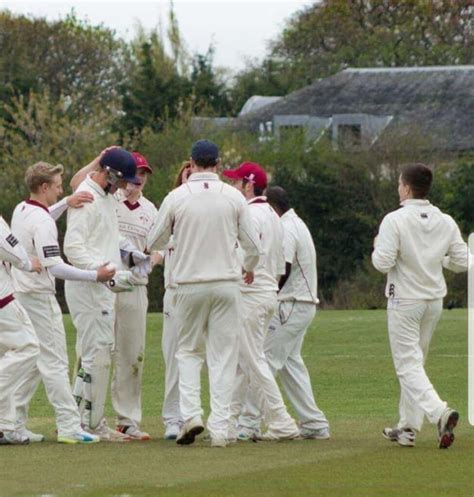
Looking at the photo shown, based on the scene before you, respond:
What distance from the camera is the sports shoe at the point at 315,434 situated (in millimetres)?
13367

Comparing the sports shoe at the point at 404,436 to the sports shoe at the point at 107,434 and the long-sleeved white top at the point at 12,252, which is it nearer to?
the sports shoe at the point at 107,434

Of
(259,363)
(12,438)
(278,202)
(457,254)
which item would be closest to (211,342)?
(259,363)

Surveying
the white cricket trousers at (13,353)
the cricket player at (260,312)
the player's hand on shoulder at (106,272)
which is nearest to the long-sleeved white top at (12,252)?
the white cricket trousers at (13,353)

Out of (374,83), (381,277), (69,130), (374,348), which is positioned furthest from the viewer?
(374,83)

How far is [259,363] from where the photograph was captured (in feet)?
42.7

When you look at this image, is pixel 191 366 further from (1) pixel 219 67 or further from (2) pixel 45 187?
(1) pixel 219 67

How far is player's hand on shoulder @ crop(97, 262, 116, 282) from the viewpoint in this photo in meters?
12.4

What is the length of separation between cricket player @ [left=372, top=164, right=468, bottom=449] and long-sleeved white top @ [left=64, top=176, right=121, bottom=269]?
6.83 feet

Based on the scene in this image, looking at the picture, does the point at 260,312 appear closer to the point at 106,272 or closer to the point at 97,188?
the point at 106,272

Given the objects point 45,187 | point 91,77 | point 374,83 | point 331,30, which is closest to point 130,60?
point 91,77

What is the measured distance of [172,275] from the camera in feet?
42.1

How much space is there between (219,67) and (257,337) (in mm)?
75368

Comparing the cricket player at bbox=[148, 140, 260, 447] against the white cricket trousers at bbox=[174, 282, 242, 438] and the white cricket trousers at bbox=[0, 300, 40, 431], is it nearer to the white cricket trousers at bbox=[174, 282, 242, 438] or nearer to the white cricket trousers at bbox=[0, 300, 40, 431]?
the white cricket trousers at bbox=[174, 282, 242, 438]

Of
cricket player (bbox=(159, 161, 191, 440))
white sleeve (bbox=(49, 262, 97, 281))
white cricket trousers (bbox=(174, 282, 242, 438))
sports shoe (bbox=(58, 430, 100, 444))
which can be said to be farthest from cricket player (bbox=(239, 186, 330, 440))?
white sleeve (bbox=(49, 262, 97, 281))
